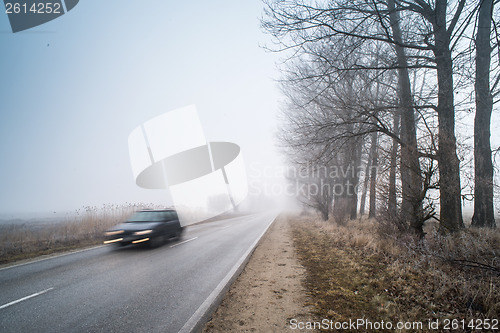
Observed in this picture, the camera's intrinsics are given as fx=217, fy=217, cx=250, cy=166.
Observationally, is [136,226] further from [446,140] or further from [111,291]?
[446,140]

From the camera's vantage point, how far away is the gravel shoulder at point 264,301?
3197 mm

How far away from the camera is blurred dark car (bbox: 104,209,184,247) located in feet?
26.5

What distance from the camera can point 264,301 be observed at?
3932mm

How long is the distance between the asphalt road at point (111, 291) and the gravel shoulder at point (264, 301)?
365mm

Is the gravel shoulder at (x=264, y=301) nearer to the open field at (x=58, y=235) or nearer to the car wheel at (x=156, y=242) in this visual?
the car wheel at (x=156, y=242)

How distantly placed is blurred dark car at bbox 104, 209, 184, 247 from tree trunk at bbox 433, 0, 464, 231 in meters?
9.62

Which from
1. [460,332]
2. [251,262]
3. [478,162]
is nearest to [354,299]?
[460,332]

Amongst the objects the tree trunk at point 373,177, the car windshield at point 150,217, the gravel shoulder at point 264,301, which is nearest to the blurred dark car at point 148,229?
the car windshield at point 150,217

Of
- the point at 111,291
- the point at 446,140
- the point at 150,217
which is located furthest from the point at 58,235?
the point at 446,140

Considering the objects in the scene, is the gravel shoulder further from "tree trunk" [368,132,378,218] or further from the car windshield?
the car windshield

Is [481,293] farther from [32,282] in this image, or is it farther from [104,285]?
[32,282]

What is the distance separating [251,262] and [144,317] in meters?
3.63

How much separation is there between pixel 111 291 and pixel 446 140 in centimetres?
891

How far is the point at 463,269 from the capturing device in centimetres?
403
